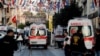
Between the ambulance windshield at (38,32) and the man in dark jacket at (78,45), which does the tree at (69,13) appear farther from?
the man in dark jacket at (78,45)

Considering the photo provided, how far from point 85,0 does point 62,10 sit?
861cm

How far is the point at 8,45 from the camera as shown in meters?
13.6

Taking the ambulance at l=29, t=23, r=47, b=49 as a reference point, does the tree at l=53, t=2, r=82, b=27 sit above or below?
above

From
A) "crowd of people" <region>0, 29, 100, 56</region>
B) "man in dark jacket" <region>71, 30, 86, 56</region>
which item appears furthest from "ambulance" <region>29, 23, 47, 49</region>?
"man in dark jacket" <region>71, 30, 86, 56</region>

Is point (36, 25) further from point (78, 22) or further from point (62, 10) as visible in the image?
point (78, 22)

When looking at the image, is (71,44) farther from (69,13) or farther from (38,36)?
(69,13)

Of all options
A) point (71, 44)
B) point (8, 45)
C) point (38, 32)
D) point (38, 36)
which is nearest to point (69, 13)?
point (38, 32)

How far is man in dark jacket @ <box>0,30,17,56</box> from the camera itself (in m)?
13.4

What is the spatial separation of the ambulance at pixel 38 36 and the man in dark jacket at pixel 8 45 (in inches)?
1363

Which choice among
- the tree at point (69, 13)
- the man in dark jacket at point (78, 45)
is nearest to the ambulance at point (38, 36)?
the tree at point (69, 13)

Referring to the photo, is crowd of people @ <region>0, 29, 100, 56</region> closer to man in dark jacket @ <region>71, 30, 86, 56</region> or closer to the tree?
man in dark jacket @ <region>71, 30, 86, 56</region>

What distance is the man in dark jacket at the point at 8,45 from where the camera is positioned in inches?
529

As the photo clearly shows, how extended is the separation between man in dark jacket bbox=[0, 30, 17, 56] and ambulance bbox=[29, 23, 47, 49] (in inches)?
1363

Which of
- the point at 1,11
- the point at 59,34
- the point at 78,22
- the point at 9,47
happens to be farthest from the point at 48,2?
the point at 9,47
